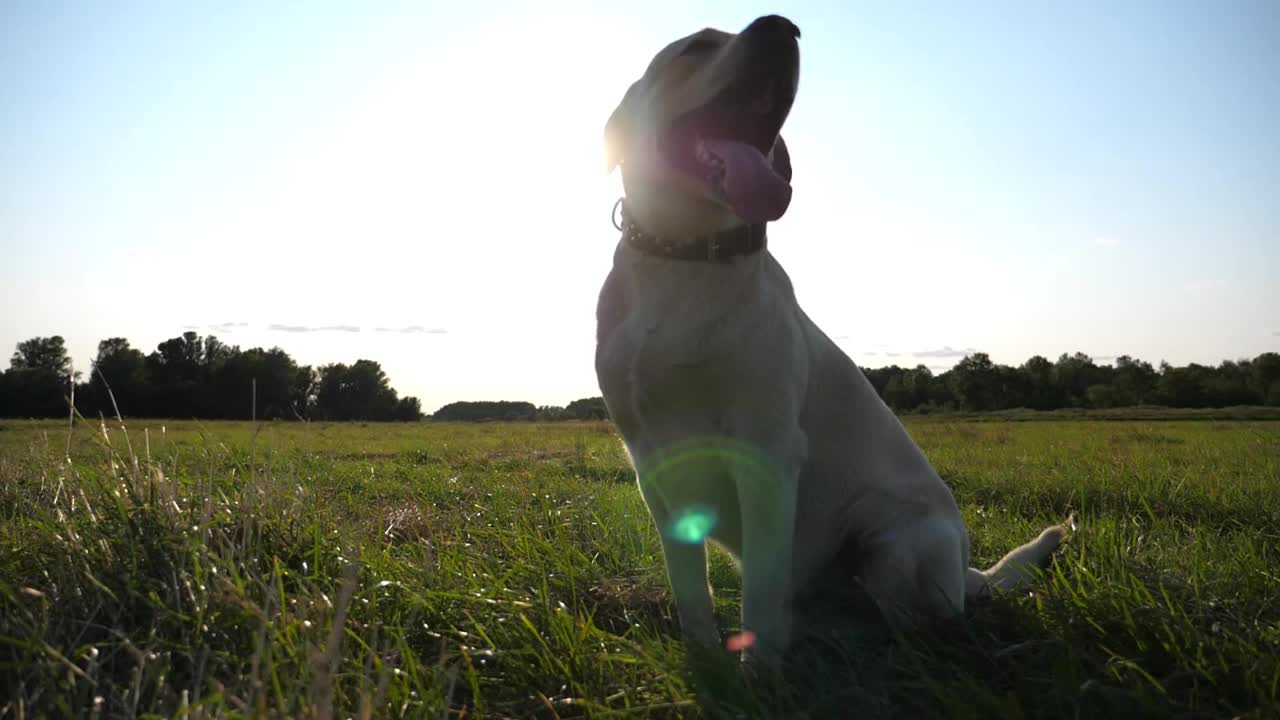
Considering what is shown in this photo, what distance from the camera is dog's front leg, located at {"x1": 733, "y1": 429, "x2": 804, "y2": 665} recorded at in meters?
2.13

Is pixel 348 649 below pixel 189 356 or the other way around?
below

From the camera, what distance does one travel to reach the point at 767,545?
7.04 feet

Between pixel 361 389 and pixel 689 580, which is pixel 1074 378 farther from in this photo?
pixel 689 580

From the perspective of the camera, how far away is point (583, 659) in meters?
2.02

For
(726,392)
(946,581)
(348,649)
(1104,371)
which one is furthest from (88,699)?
(1104,371)

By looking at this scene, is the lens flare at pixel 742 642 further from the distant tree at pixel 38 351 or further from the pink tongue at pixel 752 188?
the distant tree at pixel 38 351

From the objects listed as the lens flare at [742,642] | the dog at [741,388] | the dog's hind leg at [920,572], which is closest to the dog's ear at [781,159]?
the dog at [741,388]

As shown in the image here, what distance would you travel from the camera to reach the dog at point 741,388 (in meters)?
2.17

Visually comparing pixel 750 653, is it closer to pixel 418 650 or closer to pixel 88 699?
pixel 418 650

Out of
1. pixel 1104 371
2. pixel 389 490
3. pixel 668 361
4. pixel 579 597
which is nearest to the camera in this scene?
pixel 668 361

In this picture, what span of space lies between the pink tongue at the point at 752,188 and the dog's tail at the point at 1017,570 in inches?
61.5

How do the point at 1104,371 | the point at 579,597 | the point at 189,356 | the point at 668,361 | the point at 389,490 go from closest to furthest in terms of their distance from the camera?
the point at 668,361 → the point at 579,597 → the point at 389,490 → the point at 189,356 → the point at 1104,371

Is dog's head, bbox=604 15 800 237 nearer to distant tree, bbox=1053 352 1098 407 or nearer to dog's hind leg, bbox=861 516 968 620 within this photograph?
dog's hind leg, bbox=861 516 968 620

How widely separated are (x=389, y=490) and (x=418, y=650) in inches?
168
